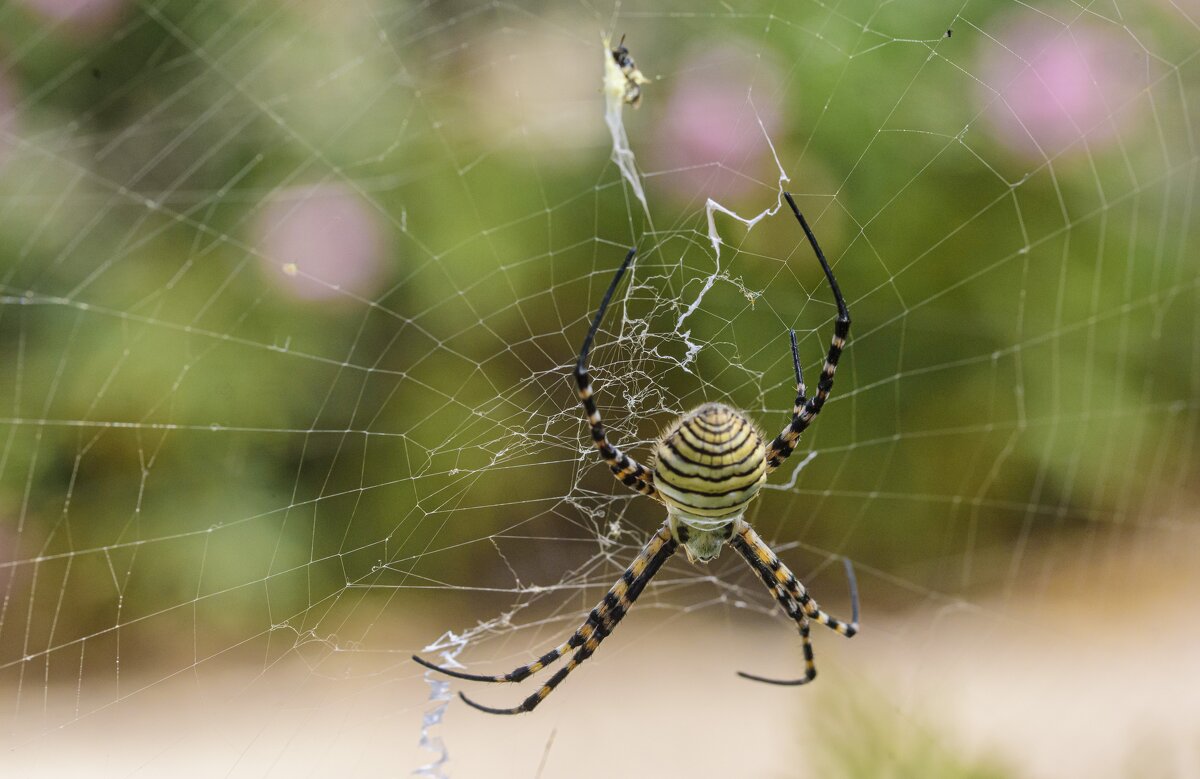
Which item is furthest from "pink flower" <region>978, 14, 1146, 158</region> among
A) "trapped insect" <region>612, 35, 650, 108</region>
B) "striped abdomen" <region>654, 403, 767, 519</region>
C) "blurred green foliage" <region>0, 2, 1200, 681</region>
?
"striped abdomen" <region>654, 403, 767, 519</region>

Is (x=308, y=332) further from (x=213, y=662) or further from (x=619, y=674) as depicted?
(x=619, y=674)

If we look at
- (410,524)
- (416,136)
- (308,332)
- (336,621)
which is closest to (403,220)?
(416,136)

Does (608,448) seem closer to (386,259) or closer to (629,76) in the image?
(629,76)

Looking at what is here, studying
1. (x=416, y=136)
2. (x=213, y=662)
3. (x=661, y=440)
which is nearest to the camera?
(x=661, y=440)

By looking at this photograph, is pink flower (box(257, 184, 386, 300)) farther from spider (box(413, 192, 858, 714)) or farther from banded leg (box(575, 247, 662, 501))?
banded leg (box(575, 247, 662, 501))

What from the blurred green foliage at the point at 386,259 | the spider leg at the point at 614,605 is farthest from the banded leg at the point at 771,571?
the blurred green foliage at the point at 386,259

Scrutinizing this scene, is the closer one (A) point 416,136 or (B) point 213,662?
(A) point 416,136

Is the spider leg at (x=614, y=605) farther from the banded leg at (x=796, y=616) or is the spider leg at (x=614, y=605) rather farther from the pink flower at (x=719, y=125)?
the pink flower at (x=719, y=125)
